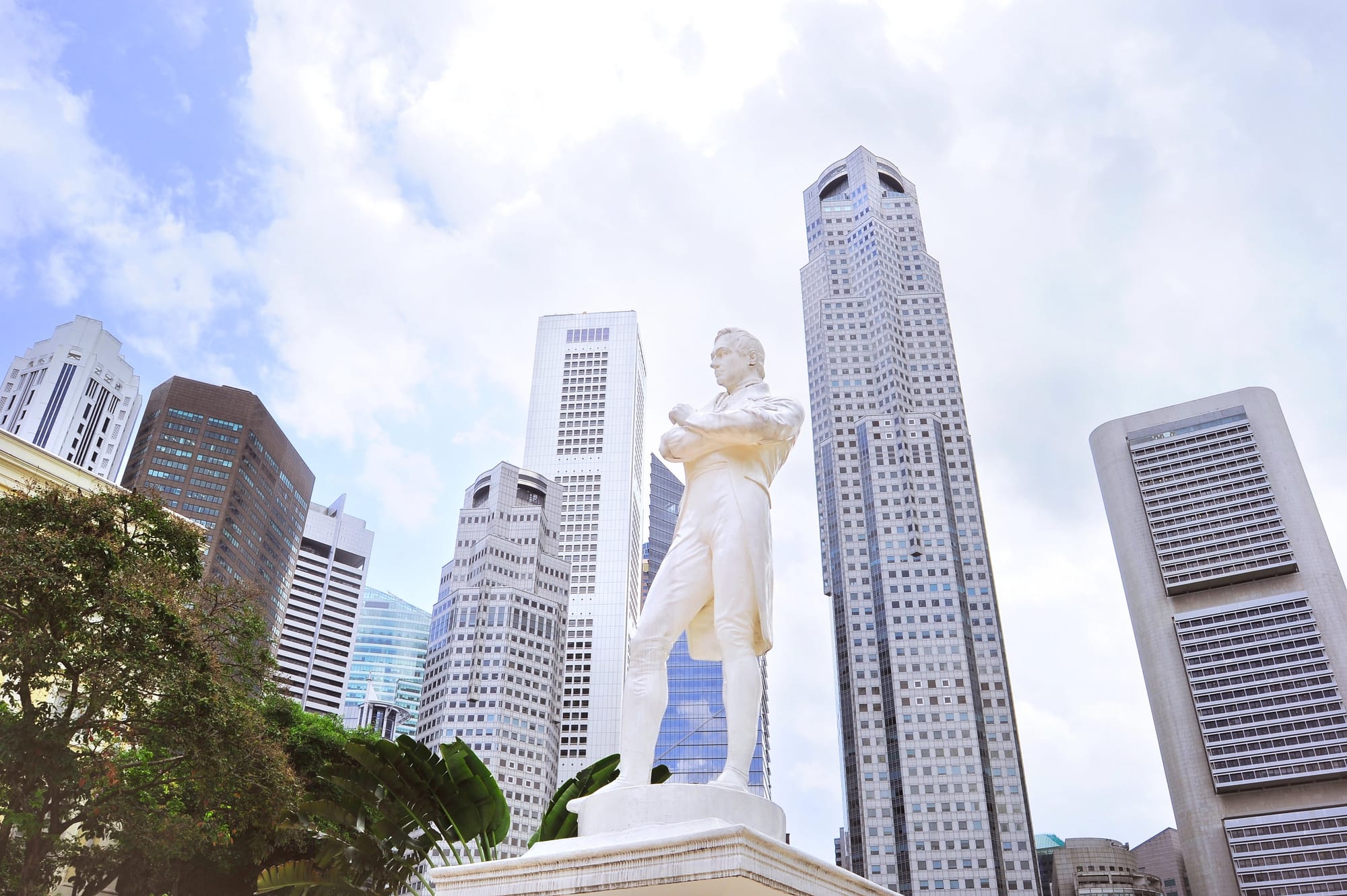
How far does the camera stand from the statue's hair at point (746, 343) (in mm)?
6641

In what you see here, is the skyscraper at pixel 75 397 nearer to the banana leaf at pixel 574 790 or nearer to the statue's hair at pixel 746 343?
the banana leaf at pixel 574 790

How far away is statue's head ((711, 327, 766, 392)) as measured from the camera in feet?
21.6

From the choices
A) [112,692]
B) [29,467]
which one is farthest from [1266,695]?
[112,692]

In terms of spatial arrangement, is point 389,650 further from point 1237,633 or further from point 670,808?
point 670,808

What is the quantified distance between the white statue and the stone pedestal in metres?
0.31

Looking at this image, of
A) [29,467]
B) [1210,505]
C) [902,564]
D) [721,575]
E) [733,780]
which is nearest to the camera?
[733,780]

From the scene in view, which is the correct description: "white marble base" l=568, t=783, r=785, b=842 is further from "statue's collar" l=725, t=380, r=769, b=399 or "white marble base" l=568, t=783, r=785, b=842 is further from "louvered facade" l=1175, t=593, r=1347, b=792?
"louvered facade" l=1175, t=593, r=1347, b=792

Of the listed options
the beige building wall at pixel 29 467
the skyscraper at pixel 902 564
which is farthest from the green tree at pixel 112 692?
the skyscraper at pixel 902 564

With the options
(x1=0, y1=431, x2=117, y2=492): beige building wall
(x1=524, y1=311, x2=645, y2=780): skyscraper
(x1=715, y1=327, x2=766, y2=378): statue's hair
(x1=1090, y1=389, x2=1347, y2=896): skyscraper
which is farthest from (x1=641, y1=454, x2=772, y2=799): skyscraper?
(x1=715, y1=327, x2=766, y2=378): statue's hair

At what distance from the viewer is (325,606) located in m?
148

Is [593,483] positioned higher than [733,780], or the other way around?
[593,483]

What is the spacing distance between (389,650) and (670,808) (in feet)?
599

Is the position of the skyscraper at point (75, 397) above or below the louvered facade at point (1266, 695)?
above

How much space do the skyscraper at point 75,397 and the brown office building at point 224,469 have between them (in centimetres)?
475
